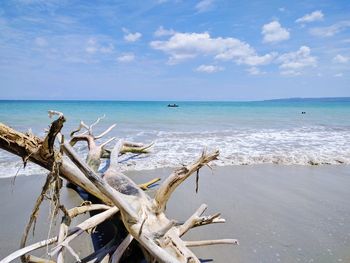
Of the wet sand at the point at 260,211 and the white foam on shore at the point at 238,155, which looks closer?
the wet sand at the point at 260,211

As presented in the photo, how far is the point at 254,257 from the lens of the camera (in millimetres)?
3406

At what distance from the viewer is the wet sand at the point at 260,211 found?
3.55 metres

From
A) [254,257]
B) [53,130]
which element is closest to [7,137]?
[53,130]

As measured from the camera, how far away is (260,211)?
15.7 ft

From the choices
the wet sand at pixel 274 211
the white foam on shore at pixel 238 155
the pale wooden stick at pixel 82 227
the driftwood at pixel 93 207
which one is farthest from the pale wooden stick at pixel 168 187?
the white foam on shore at pixel 238 155

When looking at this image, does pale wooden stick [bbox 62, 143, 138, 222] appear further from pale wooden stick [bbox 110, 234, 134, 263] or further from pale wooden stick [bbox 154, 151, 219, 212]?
pale wooden stick [bbox 154, 151, 219, 212]

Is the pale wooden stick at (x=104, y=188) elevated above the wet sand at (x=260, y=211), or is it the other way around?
the pale wooden stick at (x=104, y=188)

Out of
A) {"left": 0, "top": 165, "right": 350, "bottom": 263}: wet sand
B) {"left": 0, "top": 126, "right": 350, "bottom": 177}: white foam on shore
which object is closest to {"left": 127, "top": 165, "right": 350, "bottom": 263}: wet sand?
{"left": 0, "top": 165, "right": 350, "bottom": 263}: wet sand

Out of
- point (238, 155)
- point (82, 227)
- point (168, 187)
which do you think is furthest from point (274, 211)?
point (238, 155)

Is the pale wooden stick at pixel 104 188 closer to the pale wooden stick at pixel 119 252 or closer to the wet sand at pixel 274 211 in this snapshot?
the pale wooden stick at pixel 119 252

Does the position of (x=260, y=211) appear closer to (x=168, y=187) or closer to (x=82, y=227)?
(x=168, y=187)

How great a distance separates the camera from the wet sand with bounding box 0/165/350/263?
11.6 feet

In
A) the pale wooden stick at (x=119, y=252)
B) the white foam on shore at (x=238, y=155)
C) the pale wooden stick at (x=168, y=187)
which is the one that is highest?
the pale wooden stick at (x=168, y=187)

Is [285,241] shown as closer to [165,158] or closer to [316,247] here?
[316,247]
